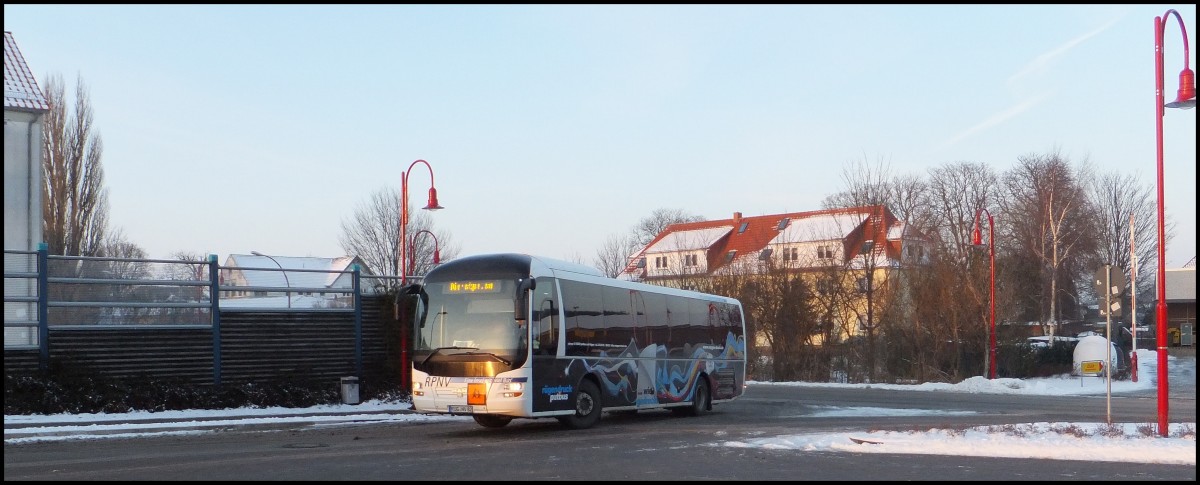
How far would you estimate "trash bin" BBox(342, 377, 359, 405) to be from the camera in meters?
23.5

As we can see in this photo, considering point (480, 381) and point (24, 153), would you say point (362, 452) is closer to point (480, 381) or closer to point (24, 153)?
point (480, 381)

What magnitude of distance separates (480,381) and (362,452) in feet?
12.2

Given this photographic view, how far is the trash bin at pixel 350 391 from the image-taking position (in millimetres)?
23500

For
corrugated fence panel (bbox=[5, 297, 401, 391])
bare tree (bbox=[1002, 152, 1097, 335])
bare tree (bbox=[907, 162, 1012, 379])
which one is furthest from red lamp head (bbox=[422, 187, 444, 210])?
bare tree (bbox=[1002, 152, 1097, 335])

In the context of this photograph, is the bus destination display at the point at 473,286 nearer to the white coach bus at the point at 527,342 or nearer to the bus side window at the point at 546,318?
the white coach bus at the point at 527,342

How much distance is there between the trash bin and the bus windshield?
5.48m

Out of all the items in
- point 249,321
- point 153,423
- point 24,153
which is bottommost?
point 153,423

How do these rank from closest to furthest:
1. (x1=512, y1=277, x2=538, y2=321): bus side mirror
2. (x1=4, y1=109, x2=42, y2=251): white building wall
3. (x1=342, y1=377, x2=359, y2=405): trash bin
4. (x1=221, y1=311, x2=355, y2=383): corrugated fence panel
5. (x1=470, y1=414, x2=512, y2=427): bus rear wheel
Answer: (x1=512, y1=277, x2=538, y2=321): bus side mirror
(x1=470, y1=414, x2=512, y2=427): bus rear wheel
(x1=221, y1=311, x2=355, y2=383): corrugated fence panel
(x1=342, y1=377, x2=359, y2=405): trash bin
(x1=4, y1=109, x2=42, y2=251): white building wall

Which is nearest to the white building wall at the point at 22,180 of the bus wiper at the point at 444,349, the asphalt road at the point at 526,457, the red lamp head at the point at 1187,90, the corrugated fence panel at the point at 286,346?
the corrugated fence panel at the point at 286,346

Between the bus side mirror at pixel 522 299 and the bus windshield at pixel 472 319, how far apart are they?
0.83 ft

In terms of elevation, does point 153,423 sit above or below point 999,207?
below

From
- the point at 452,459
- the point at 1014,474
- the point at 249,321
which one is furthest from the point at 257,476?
the point at 249,321

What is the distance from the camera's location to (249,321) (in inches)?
906

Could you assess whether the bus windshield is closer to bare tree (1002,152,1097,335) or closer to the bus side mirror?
the bus side mirror
